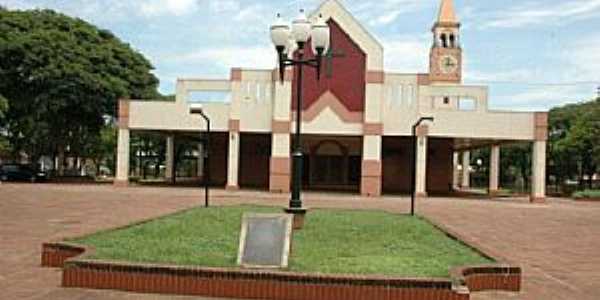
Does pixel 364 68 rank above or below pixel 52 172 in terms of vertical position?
above

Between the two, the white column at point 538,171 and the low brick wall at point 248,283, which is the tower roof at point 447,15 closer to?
the white column at point 538,171

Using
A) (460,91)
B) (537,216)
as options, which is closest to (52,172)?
(460,91)

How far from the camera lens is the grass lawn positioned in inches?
359

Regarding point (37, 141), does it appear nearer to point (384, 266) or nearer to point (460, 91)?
point (460, 91)

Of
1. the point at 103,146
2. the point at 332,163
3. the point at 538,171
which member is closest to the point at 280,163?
the point at 332,163

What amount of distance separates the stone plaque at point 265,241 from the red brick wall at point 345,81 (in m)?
27.6

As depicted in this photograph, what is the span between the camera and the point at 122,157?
3788cm

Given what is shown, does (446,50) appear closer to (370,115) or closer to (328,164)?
(328,164)

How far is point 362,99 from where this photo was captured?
120 ft

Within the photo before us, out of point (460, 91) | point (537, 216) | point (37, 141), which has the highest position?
point (460, 91)

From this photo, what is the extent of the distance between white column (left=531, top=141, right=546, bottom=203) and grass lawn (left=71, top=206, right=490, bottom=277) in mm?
22670

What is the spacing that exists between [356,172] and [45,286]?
118 feet

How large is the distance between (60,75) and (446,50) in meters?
→ 30.0

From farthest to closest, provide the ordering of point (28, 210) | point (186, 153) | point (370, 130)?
point (186, 153)
point (370, 130)
point (28, 210)
